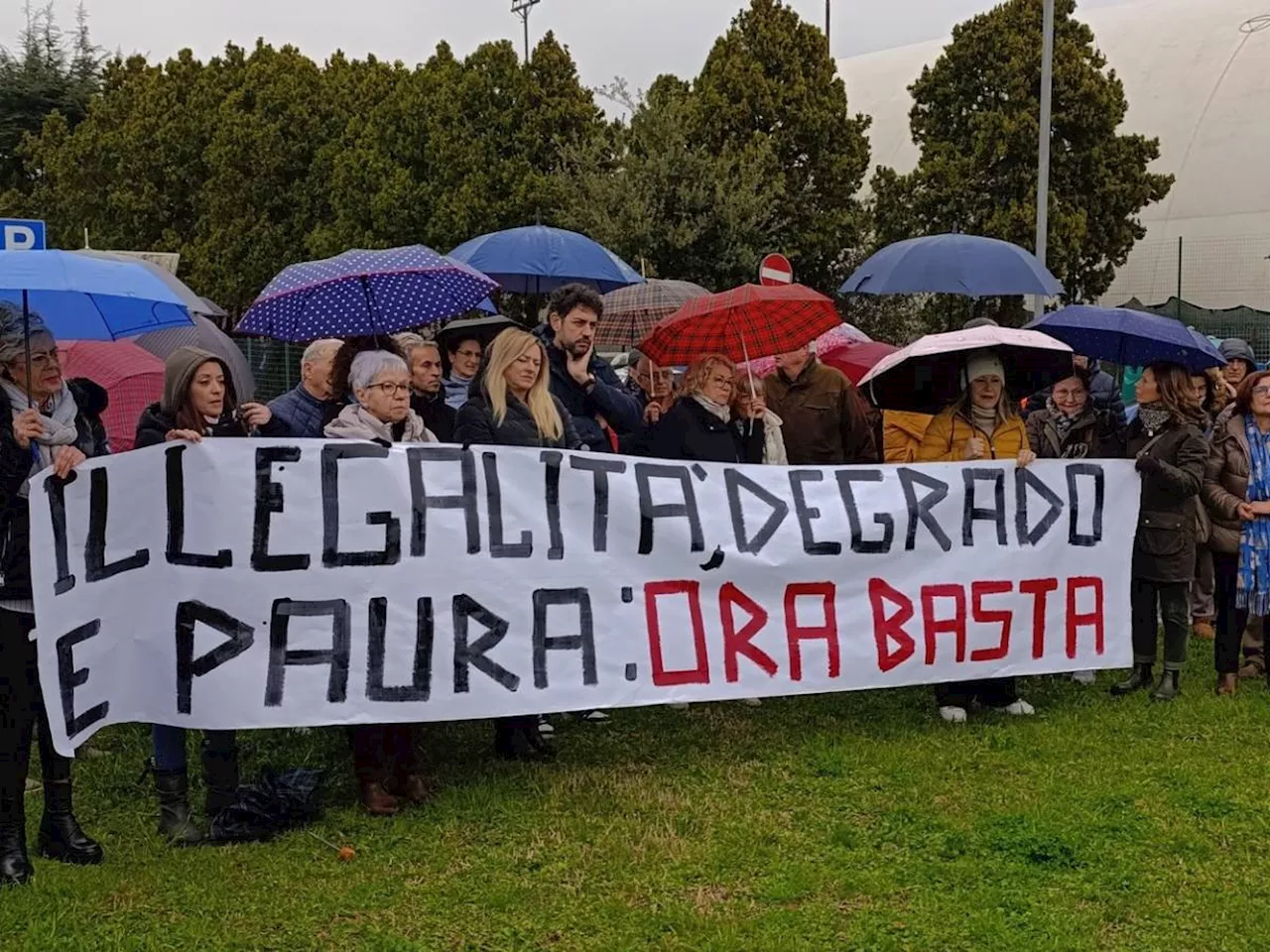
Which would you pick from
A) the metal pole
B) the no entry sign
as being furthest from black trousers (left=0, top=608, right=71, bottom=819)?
the metal pole

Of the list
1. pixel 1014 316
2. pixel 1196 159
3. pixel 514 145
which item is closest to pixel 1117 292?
pixel 1196 159

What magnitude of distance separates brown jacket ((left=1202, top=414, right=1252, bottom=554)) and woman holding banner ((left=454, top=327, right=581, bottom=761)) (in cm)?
342

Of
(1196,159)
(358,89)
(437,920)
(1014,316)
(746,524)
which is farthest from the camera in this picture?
(1196,159)

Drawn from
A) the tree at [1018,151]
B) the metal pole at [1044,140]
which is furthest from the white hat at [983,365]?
the tree at [1018,151]

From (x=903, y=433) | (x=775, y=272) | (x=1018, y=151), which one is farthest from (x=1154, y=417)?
(x=1018, y=151)

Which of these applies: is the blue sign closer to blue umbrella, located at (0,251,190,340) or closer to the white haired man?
blue umbrella, located at (0,251,190,340)

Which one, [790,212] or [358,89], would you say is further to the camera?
[358,89]

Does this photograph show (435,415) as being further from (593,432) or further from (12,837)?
(12,837)

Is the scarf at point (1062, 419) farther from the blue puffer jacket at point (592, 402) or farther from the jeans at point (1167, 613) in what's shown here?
the blue puffer jacket at point (592, 402)

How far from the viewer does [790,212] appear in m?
23.1

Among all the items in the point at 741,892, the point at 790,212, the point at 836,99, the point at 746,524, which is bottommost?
the point at 741,892

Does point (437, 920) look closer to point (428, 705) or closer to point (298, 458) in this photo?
point (428, 705)

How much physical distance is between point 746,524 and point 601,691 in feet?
3.18

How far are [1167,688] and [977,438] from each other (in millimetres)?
1648
